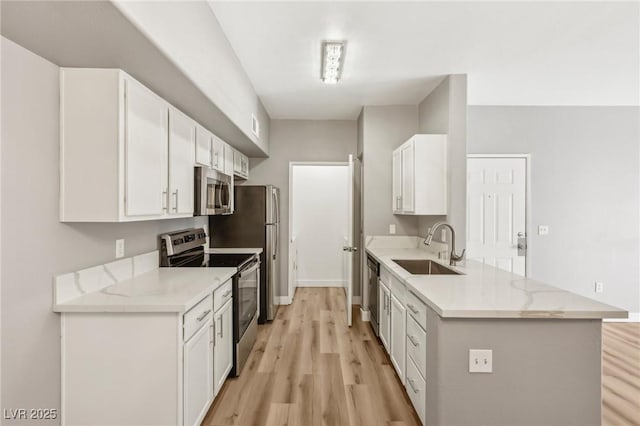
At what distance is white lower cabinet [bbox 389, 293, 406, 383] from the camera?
8.30 feet

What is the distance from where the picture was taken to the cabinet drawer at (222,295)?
7.72 feet

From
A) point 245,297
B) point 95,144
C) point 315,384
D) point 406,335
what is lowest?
point 315,384

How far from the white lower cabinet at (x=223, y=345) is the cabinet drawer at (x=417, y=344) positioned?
1.31 meters

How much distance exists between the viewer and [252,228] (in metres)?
4.14

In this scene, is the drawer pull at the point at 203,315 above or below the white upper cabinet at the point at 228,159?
below

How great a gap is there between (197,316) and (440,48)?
8.73 feet

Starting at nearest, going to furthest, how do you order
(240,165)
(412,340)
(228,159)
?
(412,340), (228,159), (240,165)

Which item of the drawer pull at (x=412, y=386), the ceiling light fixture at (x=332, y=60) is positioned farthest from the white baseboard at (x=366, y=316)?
the ceiling light fixture at (x=332, y=60)

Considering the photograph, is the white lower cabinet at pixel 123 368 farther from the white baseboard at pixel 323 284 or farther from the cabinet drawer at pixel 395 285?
the white baseboard at pixel 323 284

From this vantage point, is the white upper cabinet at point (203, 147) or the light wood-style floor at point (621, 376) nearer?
the light wood-style floor at point (621, 376)

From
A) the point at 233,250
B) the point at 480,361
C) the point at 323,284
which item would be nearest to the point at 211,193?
the point at 233,250

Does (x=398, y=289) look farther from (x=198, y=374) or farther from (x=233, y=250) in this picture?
(x=233, y=250)

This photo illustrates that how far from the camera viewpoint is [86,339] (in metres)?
1.76

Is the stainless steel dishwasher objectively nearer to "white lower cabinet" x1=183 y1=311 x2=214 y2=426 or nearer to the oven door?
the oven door
